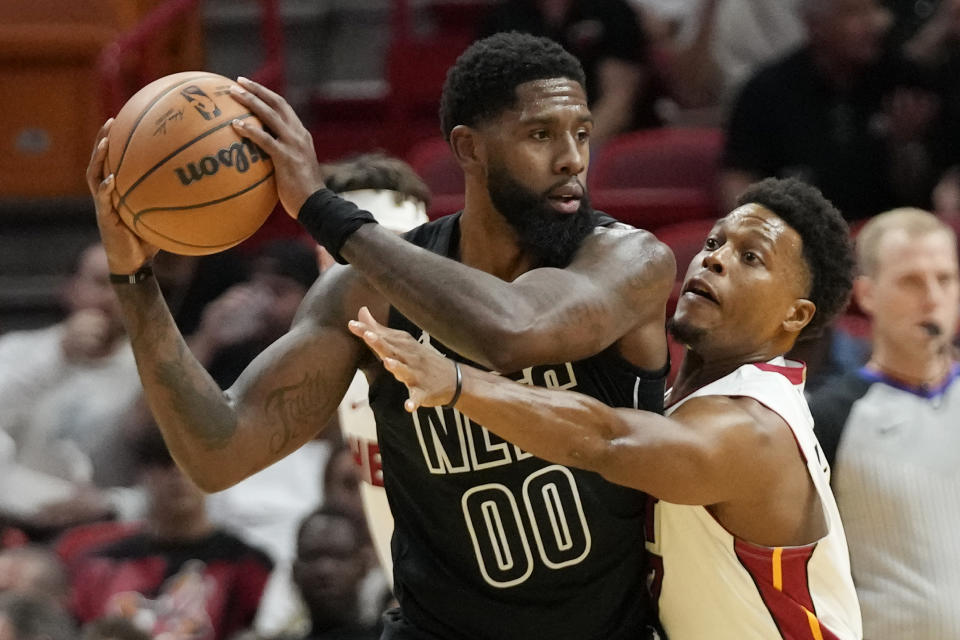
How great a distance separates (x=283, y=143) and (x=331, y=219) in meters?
0.23

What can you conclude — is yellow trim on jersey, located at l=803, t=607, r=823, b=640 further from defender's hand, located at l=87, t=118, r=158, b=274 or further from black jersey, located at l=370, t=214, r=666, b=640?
defender's hand, located at l=87, t=118, r=158, b=274

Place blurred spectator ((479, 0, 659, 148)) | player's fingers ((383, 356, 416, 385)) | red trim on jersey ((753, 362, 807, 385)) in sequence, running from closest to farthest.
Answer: player's fingers ((383, 356, 416, 385)) < red trim on jersey ((753, 362, 807, 385)) < blurred spectator ((479, 0, 659, 148))

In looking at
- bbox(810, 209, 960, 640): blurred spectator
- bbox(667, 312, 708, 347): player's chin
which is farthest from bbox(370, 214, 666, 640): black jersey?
bbox(810, 209, 960, 640): blurred spectator

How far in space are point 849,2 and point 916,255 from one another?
1963 mm

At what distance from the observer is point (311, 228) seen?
10.00 ft

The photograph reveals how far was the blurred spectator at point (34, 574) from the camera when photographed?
5395mm

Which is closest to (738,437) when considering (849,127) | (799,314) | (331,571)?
(799,314)

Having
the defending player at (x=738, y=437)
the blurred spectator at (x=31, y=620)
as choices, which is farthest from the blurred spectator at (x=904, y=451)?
the blurred spectator at (x=31, y=620)

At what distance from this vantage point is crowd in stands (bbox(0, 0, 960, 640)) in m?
4.43

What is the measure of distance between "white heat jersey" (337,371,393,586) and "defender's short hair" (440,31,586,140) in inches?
53.6

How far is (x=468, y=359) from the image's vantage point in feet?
10.1

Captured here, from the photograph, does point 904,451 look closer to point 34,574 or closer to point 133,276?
point 133,276

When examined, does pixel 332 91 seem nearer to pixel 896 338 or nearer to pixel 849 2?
pixel 849 2

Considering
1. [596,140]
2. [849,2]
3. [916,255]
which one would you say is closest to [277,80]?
[596,140]
